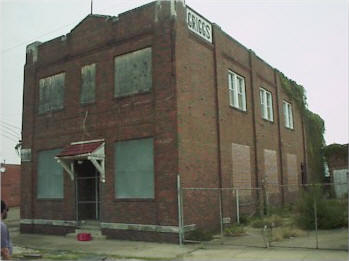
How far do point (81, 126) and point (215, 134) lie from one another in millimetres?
5983

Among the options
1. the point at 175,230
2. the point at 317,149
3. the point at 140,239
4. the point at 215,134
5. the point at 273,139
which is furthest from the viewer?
the point at 317,149

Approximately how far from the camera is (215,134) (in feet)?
58.7

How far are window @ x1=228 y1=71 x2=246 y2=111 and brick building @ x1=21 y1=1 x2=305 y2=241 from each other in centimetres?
6

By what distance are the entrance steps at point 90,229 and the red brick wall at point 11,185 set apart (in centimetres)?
2206

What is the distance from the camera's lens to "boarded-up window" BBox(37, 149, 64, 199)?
19.1 metres

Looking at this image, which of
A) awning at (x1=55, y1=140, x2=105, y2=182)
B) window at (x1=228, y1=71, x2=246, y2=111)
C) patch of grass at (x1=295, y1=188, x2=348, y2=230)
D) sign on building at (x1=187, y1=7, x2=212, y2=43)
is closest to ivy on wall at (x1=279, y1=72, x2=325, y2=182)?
window at (x1=228, y1=71, x2=246, y2=111)

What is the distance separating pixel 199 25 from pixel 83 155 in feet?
24.2

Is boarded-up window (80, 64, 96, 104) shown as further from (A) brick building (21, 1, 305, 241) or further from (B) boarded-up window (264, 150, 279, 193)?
→ (B) boarded-up window (264, 150, 279, 193)

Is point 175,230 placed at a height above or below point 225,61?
below

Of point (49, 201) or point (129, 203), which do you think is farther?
point (49, 201)

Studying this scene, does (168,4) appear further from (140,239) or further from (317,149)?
(317,149)

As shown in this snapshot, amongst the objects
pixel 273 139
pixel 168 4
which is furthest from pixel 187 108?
pixel 273 139

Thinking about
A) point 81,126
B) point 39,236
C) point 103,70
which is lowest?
point 39,236

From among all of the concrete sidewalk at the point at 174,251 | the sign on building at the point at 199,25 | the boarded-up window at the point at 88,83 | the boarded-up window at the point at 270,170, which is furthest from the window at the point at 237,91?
the concrete sidewalk at the point at 174,251
